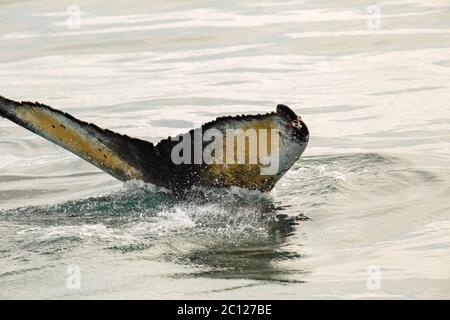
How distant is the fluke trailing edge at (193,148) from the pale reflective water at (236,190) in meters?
0.22

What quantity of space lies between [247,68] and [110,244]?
8510mm

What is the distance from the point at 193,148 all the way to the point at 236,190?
568 millimetres

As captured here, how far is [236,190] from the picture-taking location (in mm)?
8484

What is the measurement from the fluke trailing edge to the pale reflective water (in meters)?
0.22

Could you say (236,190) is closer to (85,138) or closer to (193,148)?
(193,148)

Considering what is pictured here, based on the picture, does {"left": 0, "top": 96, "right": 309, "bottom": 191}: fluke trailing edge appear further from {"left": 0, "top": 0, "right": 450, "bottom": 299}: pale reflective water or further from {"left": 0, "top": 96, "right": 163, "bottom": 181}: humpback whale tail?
{"left": 0, "top": 0, "right": 450, "bottom": 299}: pale reflective water

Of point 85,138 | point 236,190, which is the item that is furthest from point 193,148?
point 85,138

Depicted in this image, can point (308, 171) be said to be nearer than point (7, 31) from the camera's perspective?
Yes

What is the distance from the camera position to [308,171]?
10.1 m

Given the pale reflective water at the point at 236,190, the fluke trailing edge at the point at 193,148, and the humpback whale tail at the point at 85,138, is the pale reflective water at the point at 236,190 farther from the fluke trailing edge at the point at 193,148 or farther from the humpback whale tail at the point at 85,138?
the humpback whale tail at the point at 85,138

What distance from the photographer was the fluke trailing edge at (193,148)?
25.7 ft
